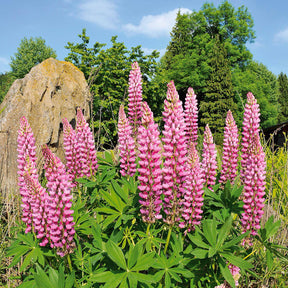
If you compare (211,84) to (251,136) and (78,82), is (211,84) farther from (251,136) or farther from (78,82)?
(251,136)

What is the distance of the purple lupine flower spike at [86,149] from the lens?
370 cm

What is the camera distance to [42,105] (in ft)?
28.2

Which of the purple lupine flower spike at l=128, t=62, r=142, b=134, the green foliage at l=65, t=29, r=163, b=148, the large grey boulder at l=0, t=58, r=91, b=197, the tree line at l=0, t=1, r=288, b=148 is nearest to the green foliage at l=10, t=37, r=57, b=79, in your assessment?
the tree line at l=0, t=1, r=288, b=148

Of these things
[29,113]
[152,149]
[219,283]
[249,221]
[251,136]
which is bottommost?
[219,283]

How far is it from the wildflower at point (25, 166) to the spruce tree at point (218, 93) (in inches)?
1097

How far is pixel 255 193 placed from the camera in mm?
2785

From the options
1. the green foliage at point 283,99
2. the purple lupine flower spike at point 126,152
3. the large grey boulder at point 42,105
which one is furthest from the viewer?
the green foliage at point 283,99

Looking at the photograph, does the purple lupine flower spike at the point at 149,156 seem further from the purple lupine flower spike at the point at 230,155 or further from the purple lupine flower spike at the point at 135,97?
the purple lupine flower spike at the point at 135,97

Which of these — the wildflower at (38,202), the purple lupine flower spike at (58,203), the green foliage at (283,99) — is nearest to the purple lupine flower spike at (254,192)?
the purple lupine flower spike at (58,203)

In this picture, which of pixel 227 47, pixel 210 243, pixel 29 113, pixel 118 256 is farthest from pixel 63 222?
pixel 227 47

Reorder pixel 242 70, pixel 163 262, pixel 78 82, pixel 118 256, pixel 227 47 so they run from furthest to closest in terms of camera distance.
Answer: pixel 242 70
pixel 227 47
pixel 78 82
pixel 163 262
pixel 118 256

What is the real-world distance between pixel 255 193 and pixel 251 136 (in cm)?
102

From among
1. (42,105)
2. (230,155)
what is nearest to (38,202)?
(230,155)

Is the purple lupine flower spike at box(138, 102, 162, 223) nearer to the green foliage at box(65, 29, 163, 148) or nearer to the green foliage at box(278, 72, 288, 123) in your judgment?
the green foliage at box(65, 29, 163, 148)
